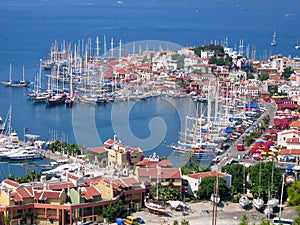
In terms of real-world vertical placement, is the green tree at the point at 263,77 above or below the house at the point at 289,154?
above

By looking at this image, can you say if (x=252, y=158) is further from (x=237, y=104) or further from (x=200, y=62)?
(x=200, y=62)

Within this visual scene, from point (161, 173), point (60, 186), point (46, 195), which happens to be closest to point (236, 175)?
point (161, 173)

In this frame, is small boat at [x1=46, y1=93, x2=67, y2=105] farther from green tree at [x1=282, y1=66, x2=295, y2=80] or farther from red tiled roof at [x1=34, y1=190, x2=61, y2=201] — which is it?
red tiled roof at [x1=34, y1=190, x2=61, y2=201]

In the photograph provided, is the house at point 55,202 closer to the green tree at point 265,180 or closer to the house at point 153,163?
the house at point 153,163

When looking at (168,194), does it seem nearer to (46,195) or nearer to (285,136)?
(46,195)

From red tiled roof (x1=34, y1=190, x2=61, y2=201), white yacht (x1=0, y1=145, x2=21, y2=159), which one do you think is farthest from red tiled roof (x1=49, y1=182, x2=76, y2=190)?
white yacht (x1=0, y1=145, x2=21, y2=159)

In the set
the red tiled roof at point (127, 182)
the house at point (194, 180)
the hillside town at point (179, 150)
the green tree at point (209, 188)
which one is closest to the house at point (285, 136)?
the hillside town at point (179, 150)
